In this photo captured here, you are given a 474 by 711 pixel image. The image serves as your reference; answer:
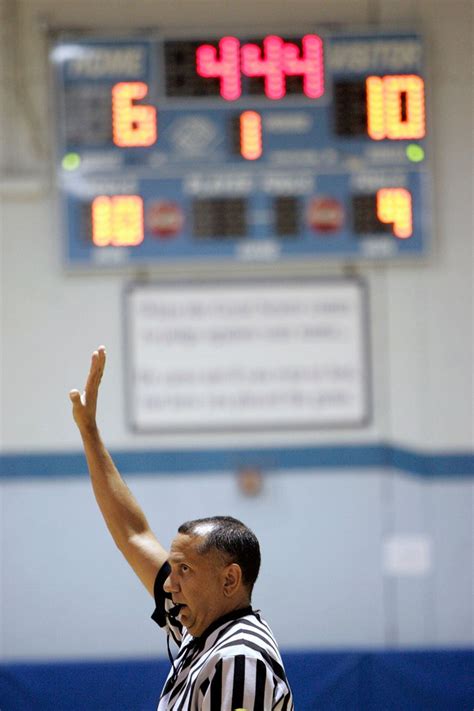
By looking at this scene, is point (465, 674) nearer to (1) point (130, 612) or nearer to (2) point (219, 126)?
(1) point (130, 612)

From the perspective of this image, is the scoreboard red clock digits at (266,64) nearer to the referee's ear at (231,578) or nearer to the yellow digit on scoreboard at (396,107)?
the yellow digit on scoreboard at (396,107)

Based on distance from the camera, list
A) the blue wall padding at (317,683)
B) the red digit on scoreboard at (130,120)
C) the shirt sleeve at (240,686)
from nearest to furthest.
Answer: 1. the shirt sleeve at (240,686)
2. the blue wall padding at (317,683)
3. the red digit on scoreboard at (130,120)

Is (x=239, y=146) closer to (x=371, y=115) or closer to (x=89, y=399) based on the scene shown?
(x=371, y=115)

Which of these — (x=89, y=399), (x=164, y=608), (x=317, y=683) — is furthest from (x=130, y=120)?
(x=164, y=608)

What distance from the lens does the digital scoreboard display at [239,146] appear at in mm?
5254

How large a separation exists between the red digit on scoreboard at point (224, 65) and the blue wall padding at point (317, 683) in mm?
2519

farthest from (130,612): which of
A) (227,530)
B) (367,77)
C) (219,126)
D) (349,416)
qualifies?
(227,530)

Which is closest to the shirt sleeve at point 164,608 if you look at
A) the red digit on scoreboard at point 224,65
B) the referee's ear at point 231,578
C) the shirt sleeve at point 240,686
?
the referee's ear at point 231,578

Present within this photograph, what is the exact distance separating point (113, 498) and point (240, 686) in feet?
2.20

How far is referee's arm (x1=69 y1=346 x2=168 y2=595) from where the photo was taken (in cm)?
242

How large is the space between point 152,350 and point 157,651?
143cm

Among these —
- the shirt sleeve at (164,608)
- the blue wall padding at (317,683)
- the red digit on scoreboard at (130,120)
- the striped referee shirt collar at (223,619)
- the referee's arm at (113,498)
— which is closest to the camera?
the striped referee shirt collar at (223,619)

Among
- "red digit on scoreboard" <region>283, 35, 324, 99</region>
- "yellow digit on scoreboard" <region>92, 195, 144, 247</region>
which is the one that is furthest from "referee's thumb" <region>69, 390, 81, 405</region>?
"red digit on scoreboard" <region>283, 35, 324, 99</region>

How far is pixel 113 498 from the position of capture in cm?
247
